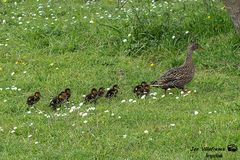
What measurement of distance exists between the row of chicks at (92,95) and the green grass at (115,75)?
118mm

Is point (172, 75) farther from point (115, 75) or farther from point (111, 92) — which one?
point (115, 75)

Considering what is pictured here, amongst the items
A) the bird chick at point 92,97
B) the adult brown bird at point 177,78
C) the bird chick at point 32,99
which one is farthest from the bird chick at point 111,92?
the bird chick at point 32,99

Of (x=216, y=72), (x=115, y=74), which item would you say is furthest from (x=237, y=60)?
(x=115, y=74)

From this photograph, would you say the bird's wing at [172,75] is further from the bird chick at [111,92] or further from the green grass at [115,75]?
the bird chick at [111,92]

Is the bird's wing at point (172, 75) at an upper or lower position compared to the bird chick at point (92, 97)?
lower

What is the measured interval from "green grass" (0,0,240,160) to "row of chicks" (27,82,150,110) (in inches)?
4.7

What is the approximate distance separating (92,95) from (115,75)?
1729mm

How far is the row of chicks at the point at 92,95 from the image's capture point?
980 centimetres

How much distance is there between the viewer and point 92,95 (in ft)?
32.5

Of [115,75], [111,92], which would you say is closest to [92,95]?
[111,92]

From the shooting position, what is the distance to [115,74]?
11641mm

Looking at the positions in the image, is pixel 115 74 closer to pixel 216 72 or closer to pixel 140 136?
pixel 216 72

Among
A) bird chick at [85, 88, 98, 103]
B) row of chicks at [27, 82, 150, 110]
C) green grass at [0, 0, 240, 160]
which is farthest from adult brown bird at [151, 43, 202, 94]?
bird chick at [85, 88, 98, 103]

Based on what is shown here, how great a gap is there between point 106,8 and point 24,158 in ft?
27.4
